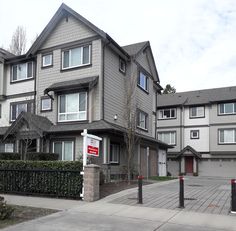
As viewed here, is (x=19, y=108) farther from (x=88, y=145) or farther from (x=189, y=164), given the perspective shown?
(x=189, y=164)

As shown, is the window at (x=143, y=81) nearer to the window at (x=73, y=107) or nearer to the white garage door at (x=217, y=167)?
the window at (x=73, y=107)

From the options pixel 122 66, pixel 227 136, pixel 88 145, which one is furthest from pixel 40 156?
pixel 227 136

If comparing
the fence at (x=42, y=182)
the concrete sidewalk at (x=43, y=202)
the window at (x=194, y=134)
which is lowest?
the concrete sidewalk at (x=43, y=202)

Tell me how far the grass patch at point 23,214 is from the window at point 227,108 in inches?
1403

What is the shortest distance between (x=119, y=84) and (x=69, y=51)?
13.4ft

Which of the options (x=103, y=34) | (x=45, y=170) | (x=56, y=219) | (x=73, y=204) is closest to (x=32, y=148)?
(x=103, y=34)

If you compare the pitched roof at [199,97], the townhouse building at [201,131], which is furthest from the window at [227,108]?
the pitched roof at [199,97]

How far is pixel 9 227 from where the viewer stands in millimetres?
9734

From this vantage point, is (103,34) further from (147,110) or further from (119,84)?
(147,110)

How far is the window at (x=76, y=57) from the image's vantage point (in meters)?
25.0

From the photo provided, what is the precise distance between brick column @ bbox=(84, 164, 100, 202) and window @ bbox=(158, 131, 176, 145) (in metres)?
35.0

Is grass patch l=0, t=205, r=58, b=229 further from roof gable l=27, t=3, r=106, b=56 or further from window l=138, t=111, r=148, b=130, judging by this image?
window l=138, t=111, r=148, b=130

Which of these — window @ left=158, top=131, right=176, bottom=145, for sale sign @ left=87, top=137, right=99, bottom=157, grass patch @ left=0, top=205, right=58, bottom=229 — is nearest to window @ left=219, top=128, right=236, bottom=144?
window @ left=158, top=131, right=176, bottom=145

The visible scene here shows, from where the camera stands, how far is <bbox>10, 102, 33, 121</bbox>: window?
91.8 ft
